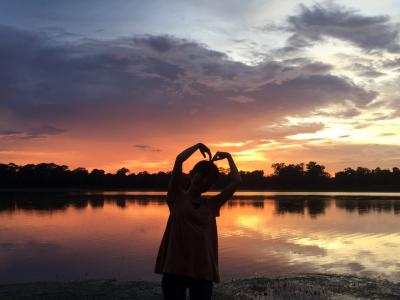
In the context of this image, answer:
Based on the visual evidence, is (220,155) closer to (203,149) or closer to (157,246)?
(203,149)

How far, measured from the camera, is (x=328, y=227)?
97.6ft

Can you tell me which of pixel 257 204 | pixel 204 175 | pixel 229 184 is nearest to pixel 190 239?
pixel 204 175

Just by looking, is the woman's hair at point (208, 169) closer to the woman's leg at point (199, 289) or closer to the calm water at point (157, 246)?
the woman's leg at point (199, 289)

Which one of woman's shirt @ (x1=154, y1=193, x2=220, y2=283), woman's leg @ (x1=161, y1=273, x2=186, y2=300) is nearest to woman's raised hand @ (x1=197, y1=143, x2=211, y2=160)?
woman's shirt @ (x1=154, y1=193, x2=220, y2=283)

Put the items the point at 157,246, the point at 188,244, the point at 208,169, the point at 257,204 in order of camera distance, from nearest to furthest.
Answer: the point at 188,244 < the point at 208,169 < the point at 157,246 < the point at 257,204

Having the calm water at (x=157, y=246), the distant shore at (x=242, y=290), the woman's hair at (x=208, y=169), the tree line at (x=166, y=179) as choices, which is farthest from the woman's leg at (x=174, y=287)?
the tree line at (x=166, y=179)

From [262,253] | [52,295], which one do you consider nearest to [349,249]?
[262,253]

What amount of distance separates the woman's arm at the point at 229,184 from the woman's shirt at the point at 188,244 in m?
0.21

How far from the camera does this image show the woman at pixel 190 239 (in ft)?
11.6

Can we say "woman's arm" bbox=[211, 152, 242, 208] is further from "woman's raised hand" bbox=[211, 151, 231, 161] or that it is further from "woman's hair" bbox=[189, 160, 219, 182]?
"woman's hair" bbox=[189, 160, 219, 182]

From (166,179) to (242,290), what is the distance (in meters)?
124

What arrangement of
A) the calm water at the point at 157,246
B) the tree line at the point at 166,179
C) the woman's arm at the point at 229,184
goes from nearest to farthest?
1. the woman's arm at the point at 229,184
2. the calm water at the point at 157,246
3. the tree line at the point at 166,179

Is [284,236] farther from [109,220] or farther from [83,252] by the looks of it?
[109,220]

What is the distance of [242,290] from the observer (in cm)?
1114
